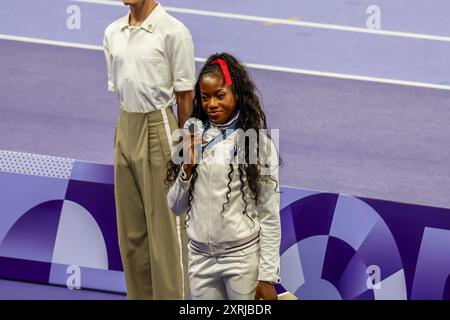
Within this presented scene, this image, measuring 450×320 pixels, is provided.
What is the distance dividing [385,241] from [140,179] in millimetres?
1661

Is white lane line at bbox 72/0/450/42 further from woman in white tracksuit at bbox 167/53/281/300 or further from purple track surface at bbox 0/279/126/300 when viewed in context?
woman in white tracksuit at bbox 167/53/281/300

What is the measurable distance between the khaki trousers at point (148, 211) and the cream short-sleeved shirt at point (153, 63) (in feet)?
0.34

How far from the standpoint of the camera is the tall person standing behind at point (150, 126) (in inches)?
309

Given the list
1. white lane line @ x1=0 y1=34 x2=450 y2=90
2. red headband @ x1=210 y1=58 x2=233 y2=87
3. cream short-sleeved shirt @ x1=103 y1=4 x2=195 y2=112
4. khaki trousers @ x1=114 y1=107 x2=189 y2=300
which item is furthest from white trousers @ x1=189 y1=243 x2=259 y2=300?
white lane line @ x1=0 y1=34 x2=450 y2=90

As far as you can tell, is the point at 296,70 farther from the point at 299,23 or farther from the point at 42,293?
the point at 42,293

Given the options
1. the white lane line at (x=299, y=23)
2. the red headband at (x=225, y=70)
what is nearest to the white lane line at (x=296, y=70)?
the white lane line at (x=299, y=23)

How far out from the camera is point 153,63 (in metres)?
7.84

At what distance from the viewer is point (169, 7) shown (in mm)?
15211

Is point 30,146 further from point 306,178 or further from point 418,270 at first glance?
point 418,270

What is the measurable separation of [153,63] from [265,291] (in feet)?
6.18

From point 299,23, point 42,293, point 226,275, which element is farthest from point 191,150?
point 299,23

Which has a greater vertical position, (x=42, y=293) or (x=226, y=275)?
(x=226, y=275)
